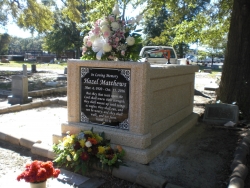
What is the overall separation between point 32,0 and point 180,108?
14.4 meters

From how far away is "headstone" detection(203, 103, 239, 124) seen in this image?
6652 mm

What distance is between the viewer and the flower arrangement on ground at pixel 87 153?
12.8 ft

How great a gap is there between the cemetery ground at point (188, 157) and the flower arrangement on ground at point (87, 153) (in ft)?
0.69

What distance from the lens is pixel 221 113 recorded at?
683cm

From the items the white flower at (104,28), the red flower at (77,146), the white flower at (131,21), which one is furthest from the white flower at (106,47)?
the red flower at (77,146)

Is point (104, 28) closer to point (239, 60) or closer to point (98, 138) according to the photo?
point (98, 138)

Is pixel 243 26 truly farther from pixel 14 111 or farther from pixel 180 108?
pixel 14 111

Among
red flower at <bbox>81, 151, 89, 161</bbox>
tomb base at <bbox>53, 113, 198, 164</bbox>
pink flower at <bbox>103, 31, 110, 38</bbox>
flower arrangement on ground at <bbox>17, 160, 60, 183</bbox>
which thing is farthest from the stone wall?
flower arrangement on ground at <bbox>17, 160, 60, 183</bbox>

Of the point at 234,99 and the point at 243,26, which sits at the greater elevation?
the point at 243,26

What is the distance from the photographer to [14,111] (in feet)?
26.3

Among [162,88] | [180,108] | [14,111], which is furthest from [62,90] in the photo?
[162,88]

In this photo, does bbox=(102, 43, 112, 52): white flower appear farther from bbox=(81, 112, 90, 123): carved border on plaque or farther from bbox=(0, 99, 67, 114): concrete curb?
bbox=(0, 99, 67, 114): concrete curb

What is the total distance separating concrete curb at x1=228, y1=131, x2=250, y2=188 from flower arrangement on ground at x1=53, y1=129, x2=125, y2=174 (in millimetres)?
1520

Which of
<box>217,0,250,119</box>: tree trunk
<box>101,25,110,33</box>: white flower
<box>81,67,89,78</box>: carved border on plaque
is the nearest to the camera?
<box>101,25,110,33</box>: white flower
